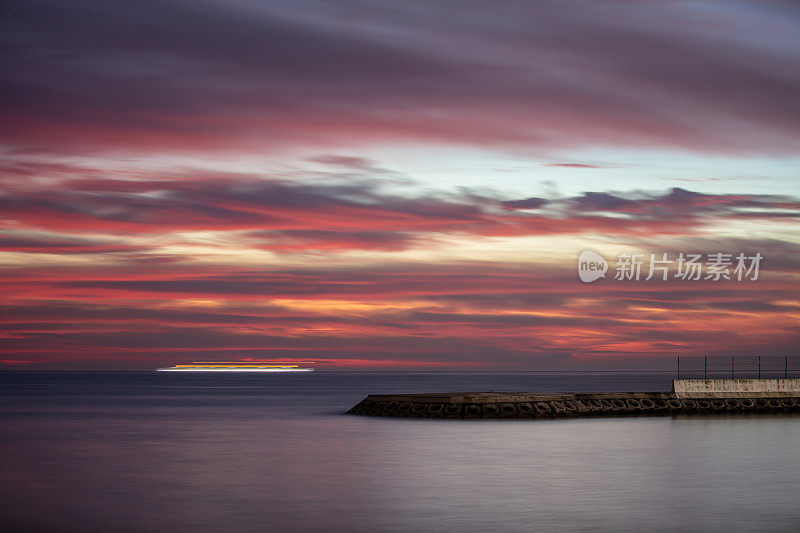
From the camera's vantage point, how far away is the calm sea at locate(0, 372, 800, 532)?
29750mm

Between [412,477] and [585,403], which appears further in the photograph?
[585,403]

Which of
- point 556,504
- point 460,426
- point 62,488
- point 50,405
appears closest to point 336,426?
point 460,426

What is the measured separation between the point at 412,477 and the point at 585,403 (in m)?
39.0

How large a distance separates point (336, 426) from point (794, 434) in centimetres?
3059

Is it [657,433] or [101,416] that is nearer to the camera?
[657,433]

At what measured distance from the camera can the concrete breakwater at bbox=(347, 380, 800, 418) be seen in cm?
7300

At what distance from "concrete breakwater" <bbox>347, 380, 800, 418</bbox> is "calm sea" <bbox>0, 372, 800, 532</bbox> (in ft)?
Answer: 9.13

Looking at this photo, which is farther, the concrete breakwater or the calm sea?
the concrete breakwater

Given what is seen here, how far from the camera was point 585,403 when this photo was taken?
251ft

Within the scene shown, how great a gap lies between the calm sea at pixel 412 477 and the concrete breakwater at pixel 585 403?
9.13 feet

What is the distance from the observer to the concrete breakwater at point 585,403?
73.0m

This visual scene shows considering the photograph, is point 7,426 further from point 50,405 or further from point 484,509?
point 484,509

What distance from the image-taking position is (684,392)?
264 ft

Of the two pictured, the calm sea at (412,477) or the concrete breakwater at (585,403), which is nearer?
the calm sea at (412,477)
